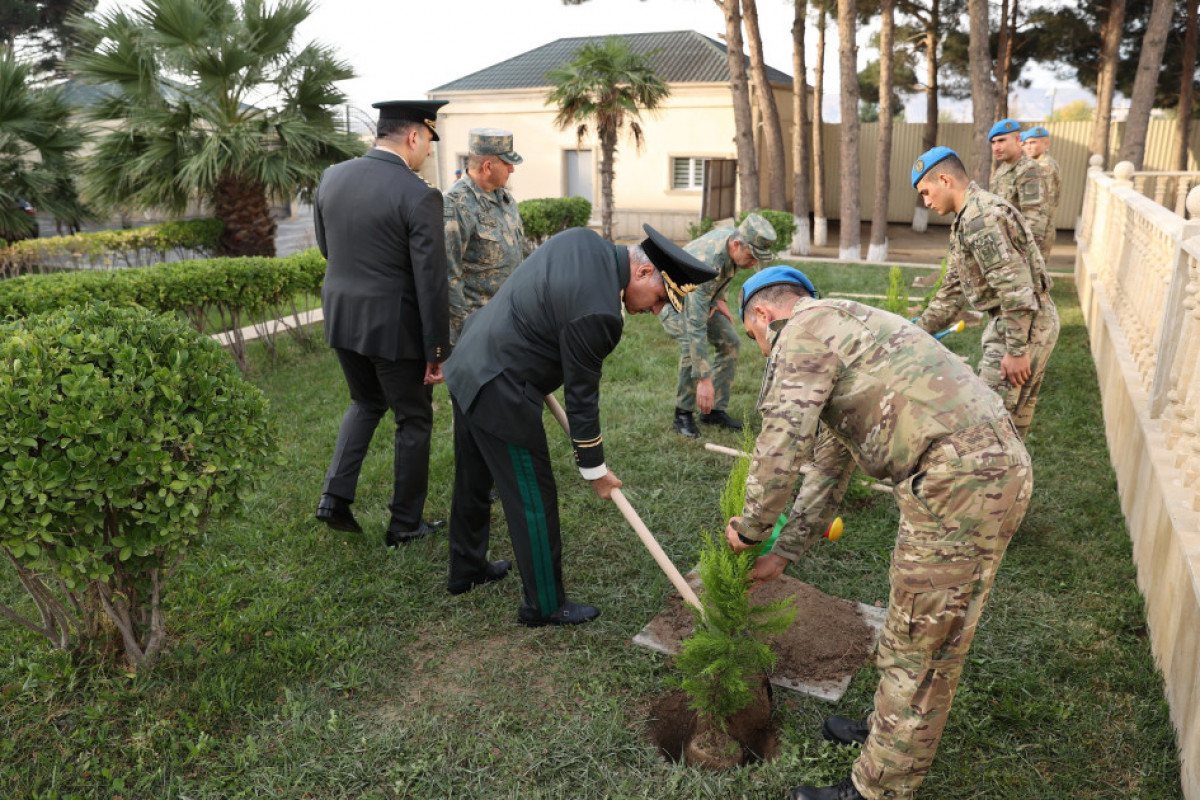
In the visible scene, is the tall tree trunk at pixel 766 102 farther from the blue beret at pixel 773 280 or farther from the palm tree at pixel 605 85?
the blue beret at pixel 773 280

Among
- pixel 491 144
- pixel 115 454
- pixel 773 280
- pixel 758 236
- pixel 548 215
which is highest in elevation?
pixel 491 144

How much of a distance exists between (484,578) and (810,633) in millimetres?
1564

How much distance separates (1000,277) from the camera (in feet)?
13.6

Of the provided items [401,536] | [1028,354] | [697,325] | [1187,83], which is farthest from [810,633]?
[1187,83]

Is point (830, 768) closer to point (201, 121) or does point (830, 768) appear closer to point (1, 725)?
point (1, 725)

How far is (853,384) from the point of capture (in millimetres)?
2463

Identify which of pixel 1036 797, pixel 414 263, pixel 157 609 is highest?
pixel 414 263

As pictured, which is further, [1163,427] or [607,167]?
[607,167]

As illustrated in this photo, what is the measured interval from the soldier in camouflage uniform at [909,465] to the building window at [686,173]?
1954cm

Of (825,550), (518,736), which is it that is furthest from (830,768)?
(825,550)

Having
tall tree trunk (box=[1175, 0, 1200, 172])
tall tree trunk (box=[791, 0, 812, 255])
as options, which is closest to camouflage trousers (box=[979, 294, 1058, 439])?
tall tree trunk (box=[791, 0, 812, 255])

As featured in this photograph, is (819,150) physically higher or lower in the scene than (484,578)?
higher

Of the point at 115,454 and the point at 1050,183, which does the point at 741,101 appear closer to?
the point at 1050,183

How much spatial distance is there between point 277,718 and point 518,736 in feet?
3.04
